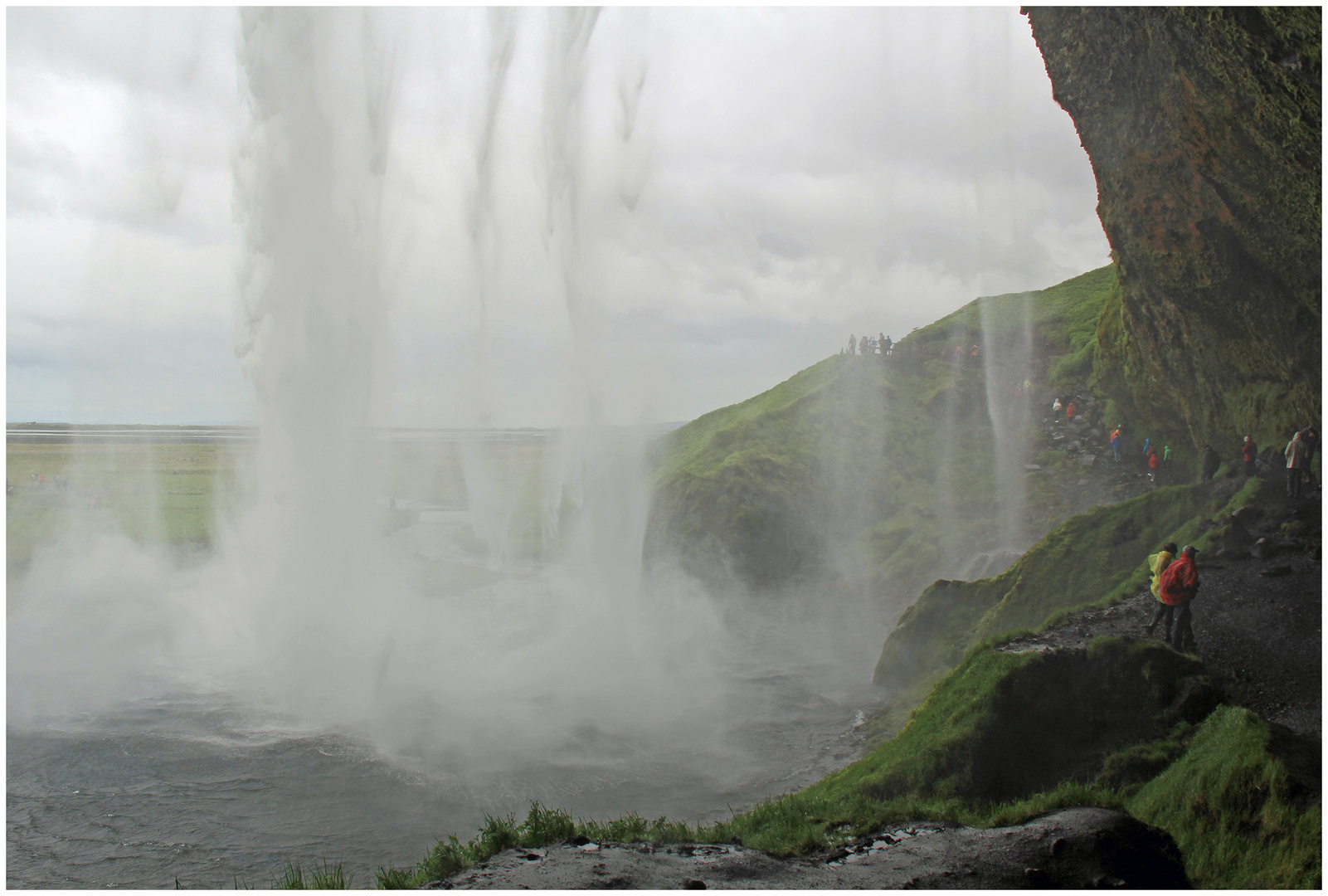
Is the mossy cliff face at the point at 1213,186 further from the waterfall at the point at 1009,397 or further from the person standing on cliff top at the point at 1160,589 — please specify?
the waterfall at the point at 1009,397

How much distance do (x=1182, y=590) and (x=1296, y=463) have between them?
Answer: 21.9ft

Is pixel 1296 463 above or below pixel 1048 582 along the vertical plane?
above

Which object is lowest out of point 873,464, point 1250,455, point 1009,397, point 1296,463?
point 1296,463

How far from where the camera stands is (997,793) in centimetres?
1028

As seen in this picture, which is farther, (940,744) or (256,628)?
(256,628)

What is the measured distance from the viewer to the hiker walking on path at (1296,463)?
52.0 ft

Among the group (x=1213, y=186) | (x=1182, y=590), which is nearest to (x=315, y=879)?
(x=1182, y=590)

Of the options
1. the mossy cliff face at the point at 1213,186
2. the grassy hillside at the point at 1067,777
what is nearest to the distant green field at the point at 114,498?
the grassy hillside at the point at 1067,777

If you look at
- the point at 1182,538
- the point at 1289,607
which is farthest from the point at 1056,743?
the point at 1182,538

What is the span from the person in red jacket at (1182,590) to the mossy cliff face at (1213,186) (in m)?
6.11

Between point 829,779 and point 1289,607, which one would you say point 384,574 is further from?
point 1289,607

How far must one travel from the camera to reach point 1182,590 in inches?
474

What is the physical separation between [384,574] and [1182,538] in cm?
2249

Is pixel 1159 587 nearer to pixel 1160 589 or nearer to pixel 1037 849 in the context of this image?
pixel 1160 589
